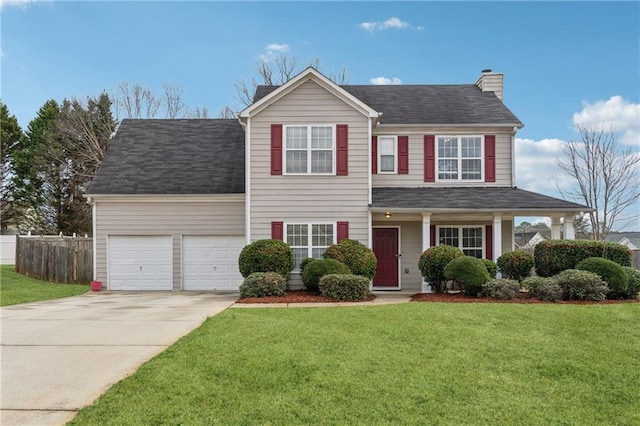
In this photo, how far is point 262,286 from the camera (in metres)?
12.4

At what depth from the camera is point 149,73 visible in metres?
30.9

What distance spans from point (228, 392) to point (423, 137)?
504 inches

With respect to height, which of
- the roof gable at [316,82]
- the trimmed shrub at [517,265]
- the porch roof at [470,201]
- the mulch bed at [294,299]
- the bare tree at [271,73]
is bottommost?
the mulch bed at [294,299]

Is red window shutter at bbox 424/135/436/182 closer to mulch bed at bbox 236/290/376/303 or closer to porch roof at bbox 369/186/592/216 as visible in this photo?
porch roof at bbox 369/186/592/216

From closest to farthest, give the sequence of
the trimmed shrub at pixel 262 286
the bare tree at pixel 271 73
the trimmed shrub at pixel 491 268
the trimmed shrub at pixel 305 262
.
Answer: the trimmed shrub at pixel 262 286 → the trimmed shrub at pixel 491 268 → the trimmed shrub at pixel 305 262 → the bare tree at pixel 271 73

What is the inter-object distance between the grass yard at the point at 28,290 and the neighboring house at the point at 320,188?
1337mm

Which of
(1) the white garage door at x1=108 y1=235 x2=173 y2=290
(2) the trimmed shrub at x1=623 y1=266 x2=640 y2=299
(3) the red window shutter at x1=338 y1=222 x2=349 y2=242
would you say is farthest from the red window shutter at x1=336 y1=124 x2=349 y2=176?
(2) the trimmed shrub at x1=623 y1=266 x2=640 y2=299

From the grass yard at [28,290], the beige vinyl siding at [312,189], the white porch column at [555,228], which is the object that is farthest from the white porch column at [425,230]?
the grass yard at [28,290]

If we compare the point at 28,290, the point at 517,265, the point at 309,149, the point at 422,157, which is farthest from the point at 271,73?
the point at 517,265

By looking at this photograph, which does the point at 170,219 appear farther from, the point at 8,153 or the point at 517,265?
the point at 8,153

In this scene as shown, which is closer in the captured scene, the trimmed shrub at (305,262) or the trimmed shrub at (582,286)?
the trimmed shrub at (582,286)

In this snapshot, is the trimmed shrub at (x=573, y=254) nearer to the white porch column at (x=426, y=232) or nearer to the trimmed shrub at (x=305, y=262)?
the white porch column at (x=426, y=232)

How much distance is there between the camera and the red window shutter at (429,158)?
1595 cm

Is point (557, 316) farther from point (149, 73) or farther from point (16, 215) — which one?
point (16, 215)
